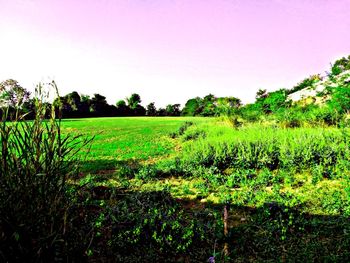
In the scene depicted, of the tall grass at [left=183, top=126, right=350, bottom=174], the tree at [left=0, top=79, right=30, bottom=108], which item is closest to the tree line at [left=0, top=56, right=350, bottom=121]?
the tree at [left=0, top=79, right=30, bottom=108]

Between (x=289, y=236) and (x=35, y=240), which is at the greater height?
(x=35, y=240)

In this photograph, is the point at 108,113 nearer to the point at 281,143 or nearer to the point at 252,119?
the point at 252,119

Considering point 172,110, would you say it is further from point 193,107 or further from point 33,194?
point 33,194

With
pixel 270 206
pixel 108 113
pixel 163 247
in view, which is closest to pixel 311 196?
pixel 270 206

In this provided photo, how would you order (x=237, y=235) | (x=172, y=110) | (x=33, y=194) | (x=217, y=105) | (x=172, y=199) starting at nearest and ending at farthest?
(x=33, y=194) < (x=237, y=235) < (x=172, y=199) < (x=217, y=105) < (x=172, y=110)

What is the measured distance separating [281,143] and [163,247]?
532 centimetres

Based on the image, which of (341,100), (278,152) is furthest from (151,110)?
(278,152)

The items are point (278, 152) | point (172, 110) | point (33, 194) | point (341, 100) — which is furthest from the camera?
point (172, 110)

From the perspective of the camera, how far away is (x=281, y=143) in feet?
23.4

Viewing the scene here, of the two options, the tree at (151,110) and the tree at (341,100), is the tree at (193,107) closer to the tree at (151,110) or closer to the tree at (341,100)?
the tree at (151,110)

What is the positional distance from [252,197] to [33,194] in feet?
13.1

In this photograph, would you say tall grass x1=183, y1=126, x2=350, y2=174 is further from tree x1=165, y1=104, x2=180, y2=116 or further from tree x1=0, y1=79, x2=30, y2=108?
tree x1=165, y1=104, x2=180, y2=116

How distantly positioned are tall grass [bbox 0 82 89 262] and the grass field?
1.01 meters

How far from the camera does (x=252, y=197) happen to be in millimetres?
4750
